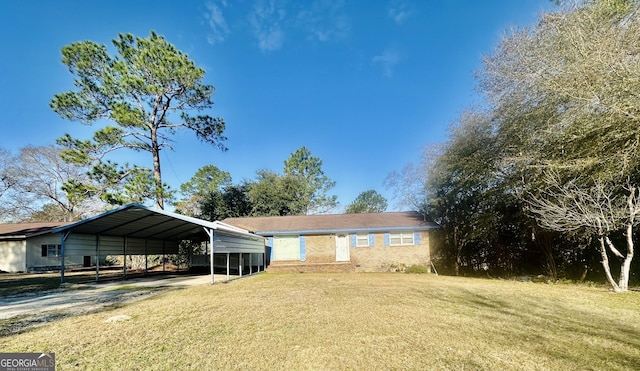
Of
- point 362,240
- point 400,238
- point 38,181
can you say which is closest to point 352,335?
point 362,240

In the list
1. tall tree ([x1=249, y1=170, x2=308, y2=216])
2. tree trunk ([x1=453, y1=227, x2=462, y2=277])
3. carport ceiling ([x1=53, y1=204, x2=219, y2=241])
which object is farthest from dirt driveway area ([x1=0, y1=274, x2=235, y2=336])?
tall tree ([x1=249, y1=170, x2=308, y2=216])

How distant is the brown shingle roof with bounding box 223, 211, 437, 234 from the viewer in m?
17.7

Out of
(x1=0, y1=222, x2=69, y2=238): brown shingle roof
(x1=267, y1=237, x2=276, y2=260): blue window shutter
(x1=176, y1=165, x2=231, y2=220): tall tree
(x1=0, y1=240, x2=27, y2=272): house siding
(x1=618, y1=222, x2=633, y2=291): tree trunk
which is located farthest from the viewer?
(x1=176, y1=165, x2=231, y2=220): tall tree

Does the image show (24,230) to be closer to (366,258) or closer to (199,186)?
(199,186)

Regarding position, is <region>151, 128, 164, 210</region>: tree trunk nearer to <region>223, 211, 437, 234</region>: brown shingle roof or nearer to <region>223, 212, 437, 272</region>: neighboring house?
<region>223, 211, 437, 234</region>: brown shingle roof

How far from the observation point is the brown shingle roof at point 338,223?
696 inches

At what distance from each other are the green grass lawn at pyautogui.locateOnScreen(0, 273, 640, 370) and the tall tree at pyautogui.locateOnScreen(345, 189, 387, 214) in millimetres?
30288

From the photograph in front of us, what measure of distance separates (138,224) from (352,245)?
34.7ft

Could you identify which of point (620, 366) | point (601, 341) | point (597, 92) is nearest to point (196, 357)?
point (620, 366)

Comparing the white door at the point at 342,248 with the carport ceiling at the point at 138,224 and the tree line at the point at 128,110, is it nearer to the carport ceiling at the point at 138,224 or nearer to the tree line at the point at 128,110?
the carport ceiling at the point at 138,224

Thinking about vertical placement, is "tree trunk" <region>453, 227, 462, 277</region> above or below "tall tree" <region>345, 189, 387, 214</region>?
below

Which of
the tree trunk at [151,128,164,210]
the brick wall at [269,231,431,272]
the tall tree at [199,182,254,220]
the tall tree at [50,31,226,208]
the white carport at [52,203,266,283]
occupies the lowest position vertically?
the brick wall at [269,231,431,272]

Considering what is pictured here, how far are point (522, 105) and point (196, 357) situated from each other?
39.7ft

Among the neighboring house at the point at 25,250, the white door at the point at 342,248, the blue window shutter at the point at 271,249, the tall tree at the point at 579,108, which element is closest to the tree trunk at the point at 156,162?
the blue window shutter at the point at 271,249
